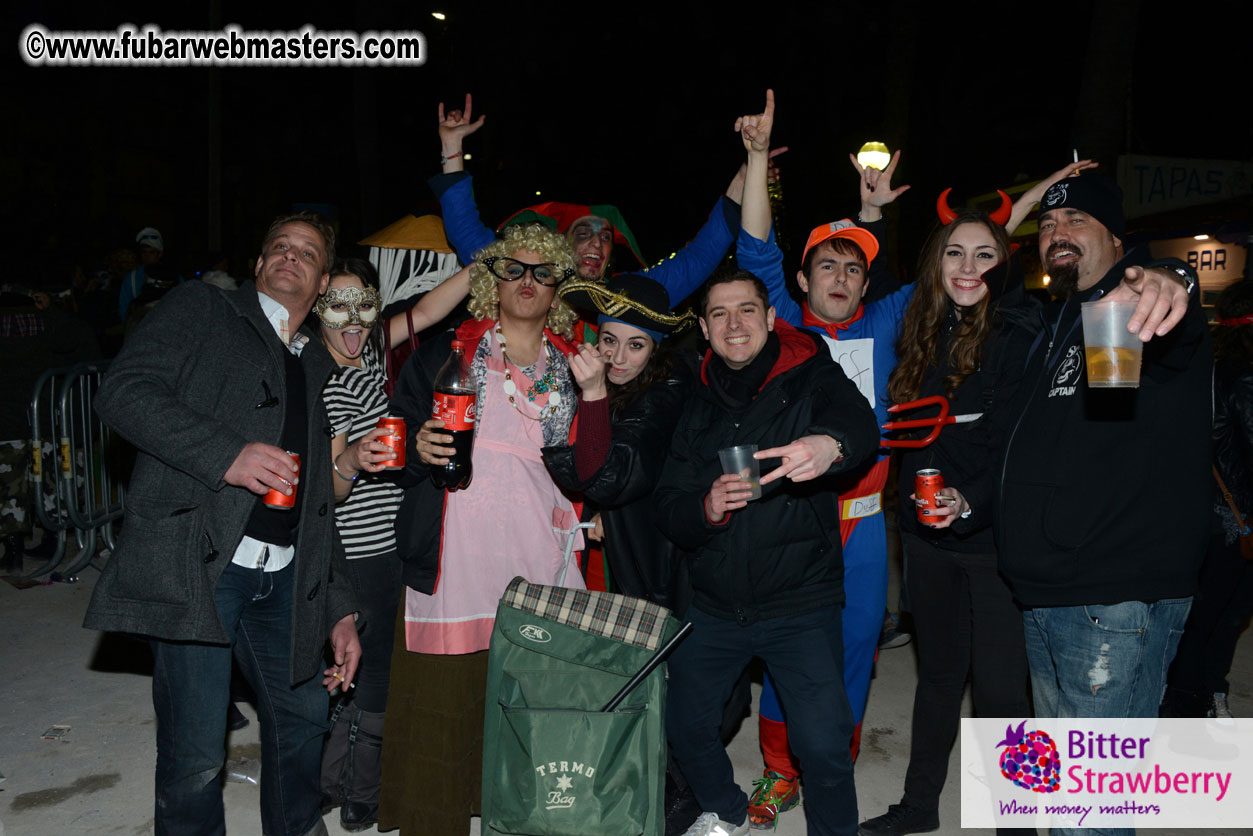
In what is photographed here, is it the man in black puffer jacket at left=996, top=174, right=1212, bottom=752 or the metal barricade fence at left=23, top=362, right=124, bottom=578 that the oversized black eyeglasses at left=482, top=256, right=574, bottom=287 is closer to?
the man in black puffer jacket at left=996, top=174, right=1212, bottom=752

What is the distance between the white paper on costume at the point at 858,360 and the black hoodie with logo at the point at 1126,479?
1.13 m

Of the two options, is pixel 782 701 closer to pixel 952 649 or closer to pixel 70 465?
pixel 952 649

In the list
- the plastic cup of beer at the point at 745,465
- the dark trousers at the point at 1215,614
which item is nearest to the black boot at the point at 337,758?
the plastic cup of beer at the point at 745,465

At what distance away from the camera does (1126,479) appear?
8.43 feet

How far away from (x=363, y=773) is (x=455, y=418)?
1.90 m

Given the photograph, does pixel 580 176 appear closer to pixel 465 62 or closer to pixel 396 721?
pixel 465 62

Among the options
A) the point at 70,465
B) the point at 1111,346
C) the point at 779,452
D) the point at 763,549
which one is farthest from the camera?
the point at 70,465

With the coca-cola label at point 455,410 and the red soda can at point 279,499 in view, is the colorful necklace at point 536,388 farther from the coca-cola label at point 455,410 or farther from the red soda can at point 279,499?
the red soda can at point 279,499

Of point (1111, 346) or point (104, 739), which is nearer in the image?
point (1111, 346)

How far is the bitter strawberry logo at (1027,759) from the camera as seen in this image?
3127 mm

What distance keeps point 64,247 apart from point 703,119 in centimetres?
1481

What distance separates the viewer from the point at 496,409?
3203 mm

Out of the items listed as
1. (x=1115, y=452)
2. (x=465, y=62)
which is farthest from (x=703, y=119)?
(x=1115, y=452)

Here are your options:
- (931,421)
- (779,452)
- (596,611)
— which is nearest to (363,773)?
(596,611)
